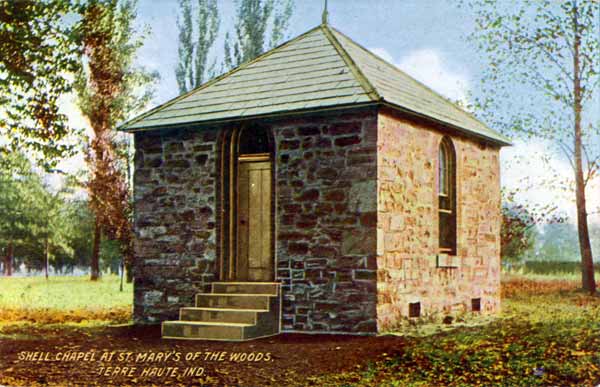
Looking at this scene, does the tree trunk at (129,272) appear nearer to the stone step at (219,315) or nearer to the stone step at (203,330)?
the stone step at (219,315)

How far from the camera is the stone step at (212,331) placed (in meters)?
10.1

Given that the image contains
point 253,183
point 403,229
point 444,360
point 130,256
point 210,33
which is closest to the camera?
point 444,360

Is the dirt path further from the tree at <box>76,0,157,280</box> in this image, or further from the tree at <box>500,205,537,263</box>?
the tree at <box>500,205,537,263</box>

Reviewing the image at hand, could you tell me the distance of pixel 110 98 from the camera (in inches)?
454

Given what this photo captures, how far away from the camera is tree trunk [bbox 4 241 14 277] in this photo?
10719 millimetres

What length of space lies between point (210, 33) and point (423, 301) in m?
5.08

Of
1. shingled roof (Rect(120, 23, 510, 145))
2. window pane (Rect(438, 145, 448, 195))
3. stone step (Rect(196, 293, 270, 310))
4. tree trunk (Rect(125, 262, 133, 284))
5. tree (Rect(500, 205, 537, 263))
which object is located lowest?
stone step (Rect(196, 293, 270, 310))

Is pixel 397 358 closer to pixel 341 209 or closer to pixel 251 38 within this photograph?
pixel 341 209

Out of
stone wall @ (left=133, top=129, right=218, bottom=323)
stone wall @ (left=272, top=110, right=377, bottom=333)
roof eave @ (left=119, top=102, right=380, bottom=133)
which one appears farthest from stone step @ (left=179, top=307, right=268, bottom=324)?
roof eave @ (left=119, top=102, right=380, bottom=133)

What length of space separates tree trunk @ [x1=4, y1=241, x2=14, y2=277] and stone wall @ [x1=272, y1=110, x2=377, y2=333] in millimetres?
3786

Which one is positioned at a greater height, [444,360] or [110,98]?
[110,98]

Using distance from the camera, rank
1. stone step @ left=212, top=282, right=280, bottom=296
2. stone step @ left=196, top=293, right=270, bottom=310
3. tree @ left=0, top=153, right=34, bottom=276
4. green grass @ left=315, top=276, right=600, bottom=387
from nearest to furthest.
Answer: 1. green grass @ left=315, top=276, right=600, bottom=387
2. tree @ left=0, top=153, right=34, bottom=276
3. stone step @ left=196, top=293, right=270, bottom=310
4. stone step @ left=212, top=282, right=280, bottom=296

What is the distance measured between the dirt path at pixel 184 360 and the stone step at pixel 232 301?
0.60m

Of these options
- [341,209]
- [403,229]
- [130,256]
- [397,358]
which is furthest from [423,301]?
[130,256]
